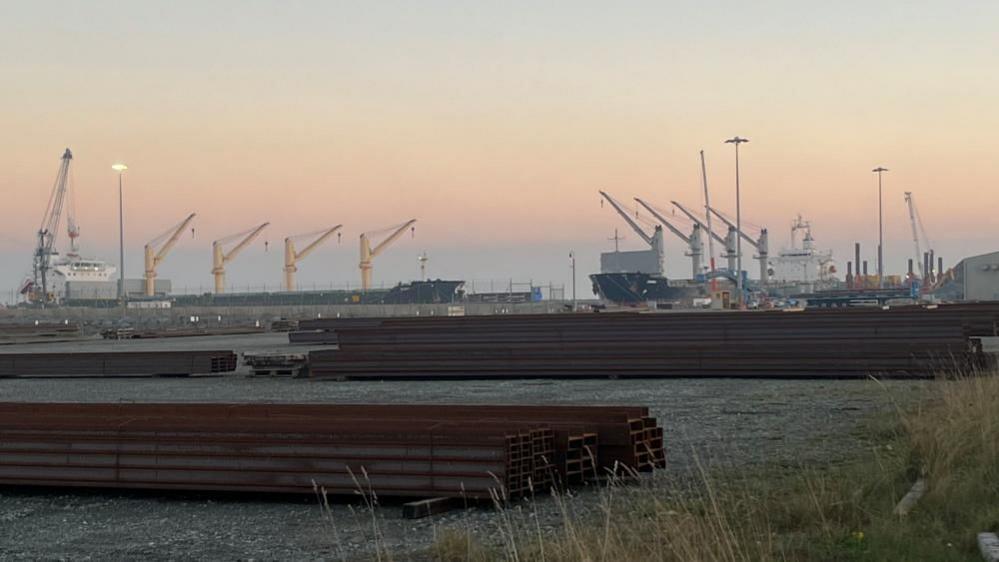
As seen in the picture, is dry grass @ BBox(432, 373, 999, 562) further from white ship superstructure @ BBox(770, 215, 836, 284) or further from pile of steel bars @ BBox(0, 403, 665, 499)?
white ship superstructure @ BBox(770, 215, 836, 284)

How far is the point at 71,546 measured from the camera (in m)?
8.55

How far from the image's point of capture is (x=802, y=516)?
313 inches

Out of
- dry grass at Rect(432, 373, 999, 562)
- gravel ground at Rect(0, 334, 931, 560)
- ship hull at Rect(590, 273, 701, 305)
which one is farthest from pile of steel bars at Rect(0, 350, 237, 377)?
ship hull at Rect(590, 273, 701, 305)

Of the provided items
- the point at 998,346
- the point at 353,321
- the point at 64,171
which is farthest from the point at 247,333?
the point at 64,171

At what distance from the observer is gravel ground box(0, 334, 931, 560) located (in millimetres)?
8336

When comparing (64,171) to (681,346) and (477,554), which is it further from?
(477,554)

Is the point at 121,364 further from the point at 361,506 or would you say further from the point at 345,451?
the point at 361,506

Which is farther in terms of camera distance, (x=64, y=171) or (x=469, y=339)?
(x=64, y=171)

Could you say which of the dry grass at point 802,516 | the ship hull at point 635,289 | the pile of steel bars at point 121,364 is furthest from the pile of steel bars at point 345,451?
the ship hull at point 635,289

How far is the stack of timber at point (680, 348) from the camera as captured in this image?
74.9 feet

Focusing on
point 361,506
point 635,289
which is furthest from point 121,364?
point 635,289

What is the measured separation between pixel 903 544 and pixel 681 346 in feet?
58.7

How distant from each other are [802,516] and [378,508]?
147 inches

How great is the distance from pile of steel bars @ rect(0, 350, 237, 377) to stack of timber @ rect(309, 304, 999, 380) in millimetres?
3442
